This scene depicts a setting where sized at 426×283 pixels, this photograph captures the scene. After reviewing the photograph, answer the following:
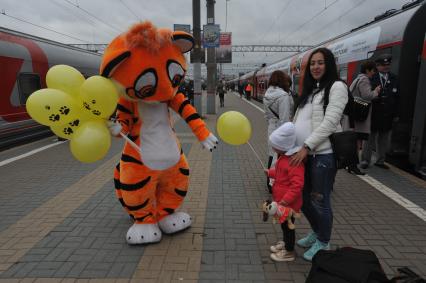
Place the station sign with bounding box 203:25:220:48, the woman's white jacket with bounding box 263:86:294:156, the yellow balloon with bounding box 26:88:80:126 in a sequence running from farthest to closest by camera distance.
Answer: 1. the station sign with bounding box 203:25:220:48
2. the woman's white jacket with bounding box 263:86:294:156
3. the yellow balloon with bounding box 26:88:80:126

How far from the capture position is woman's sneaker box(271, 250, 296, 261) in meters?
3.04

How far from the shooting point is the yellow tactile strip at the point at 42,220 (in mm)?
3292

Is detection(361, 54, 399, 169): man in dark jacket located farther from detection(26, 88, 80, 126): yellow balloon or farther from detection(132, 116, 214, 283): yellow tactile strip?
detection(26, 88, 80, 126): yellow balloon

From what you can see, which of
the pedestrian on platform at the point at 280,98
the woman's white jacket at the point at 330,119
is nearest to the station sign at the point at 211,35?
the pedestrian on platform at the point at 280,98

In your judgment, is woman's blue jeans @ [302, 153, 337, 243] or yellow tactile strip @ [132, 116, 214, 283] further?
yellow tactile strip @ [132, 116, 214, 283]

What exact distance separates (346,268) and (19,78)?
908cm

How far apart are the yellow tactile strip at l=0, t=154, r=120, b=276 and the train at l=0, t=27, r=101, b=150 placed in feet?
13.3

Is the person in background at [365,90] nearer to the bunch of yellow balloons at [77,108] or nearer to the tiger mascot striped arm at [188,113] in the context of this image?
the tiger mascot striped arm at [188,113]

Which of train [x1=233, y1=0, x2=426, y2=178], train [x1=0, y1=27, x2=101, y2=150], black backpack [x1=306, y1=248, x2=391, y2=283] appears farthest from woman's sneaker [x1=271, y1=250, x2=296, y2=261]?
train [x1=0, y1=27, x2=101, y2=150]

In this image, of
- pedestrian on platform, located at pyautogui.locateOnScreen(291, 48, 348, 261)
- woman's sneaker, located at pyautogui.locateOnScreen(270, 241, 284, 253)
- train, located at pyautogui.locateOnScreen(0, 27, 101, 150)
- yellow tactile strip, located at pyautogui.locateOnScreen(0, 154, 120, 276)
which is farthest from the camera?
train, located at pyautogui.locateOnScreen(0, 27, 101, 150)

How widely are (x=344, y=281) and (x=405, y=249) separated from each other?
1485 mm

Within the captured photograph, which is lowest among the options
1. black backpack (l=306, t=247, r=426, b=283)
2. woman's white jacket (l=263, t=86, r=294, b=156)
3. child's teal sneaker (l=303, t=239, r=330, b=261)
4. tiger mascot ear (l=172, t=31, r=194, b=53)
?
child's teal sneaker (l=303, t=239, r=330, b=261)

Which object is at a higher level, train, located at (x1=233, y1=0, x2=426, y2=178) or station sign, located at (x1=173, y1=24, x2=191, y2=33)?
station sign, located at (x1=173, y1=24, x2=191, y2=33)

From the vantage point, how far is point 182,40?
121 inches
